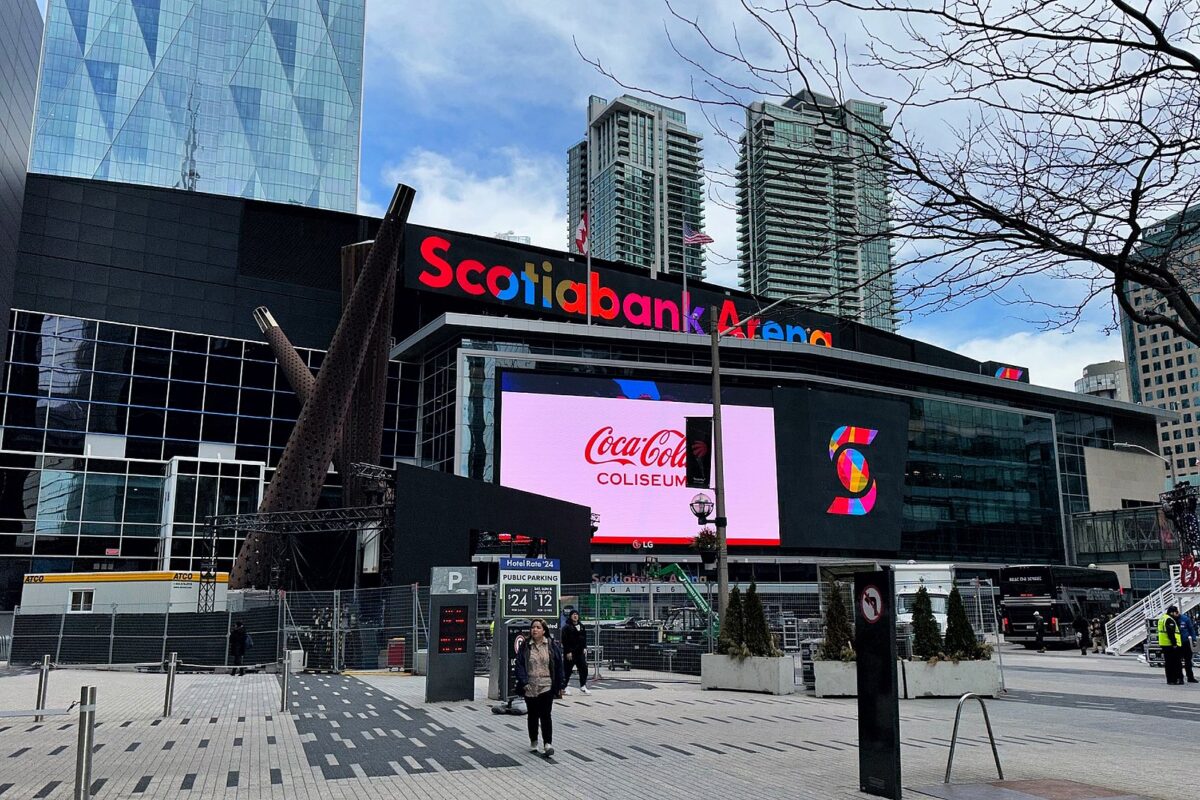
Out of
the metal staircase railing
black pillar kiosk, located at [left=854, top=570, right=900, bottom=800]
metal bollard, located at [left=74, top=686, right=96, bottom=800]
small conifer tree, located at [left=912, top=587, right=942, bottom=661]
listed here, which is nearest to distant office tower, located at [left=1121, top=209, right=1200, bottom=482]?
the metal staircase railing

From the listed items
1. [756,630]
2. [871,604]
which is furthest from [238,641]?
[871,604]

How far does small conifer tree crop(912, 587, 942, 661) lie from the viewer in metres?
20.4

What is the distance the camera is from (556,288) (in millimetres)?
68812

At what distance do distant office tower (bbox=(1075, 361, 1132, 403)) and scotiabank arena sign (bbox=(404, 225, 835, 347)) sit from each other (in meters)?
99.0

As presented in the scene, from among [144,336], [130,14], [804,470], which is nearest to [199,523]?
[144,336]

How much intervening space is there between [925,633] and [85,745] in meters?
16.6

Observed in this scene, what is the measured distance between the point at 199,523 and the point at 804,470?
129 ft

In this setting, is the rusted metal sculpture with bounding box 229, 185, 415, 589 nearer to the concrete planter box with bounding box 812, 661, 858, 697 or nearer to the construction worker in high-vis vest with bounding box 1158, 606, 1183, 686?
the concrete planter box with bounding box 812, 661, 858, 697

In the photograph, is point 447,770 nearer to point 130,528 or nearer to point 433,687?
point 433,687

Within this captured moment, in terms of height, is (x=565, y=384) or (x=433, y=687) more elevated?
(x=565, y=384)

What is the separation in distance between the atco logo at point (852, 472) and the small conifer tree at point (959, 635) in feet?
155

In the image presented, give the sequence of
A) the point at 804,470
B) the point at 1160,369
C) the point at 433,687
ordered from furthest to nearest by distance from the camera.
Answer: the point at 1160,369 → the point at 804,470 → the point at 433,687

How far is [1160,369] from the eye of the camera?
144m

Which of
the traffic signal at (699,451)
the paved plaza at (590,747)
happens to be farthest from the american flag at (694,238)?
the paved plaza at (590,747)
